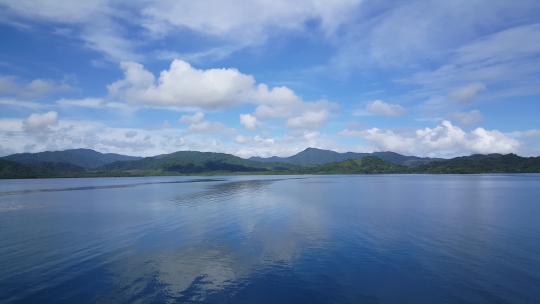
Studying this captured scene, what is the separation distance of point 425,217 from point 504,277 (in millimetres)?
30961

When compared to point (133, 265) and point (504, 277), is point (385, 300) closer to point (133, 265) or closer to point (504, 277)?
point (504, 277)

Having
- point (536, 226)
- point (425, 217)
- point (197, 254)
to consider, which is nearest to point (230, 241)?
point (197, 254)

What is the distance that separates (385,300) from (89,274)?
873 inches

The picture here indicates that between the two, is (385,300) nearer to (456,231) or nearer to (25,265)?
(456,231)

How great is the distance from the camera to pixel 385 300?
21.9 metres

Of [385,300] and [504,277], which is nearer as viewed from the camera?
[385,300]

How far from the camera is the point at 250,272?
27672mm

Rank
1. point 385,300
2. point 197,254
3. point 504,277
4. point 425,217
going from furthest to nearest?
point 425,217, point 197,254, point 504,277, point 385,300

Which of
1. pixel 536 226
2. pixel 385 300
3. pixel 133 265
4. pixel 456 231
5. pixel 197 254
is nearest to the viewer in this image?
pixel 385 300

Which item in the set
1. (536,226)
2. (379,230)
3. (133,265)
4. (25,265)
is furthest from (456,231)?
(25,265)

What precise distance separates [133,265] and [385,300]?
2055cm

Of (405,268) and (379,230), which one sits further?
(379,230)

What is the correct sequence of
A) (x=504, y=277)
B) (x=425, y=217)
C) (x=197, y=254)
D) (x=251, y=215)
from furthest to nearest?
1. (x=251, y=215)
2. (x=425, y=217)
3. (x=197, y=254)
4. (x=504, y=277)

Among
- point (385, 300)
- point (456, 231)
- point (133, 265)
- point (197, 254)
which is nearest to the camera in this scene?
point (385, 300)
